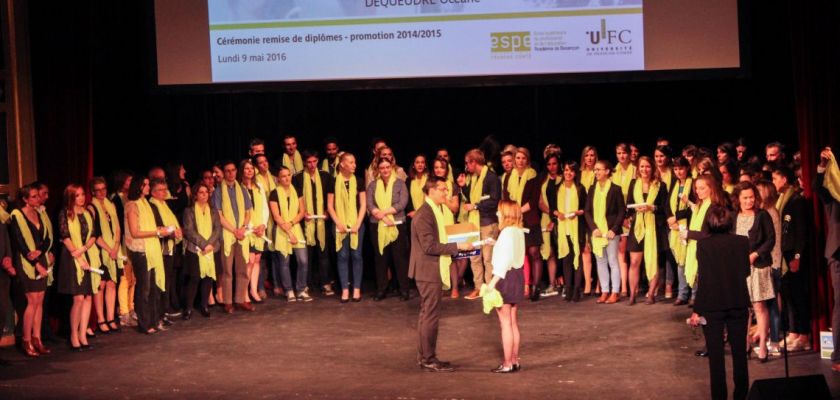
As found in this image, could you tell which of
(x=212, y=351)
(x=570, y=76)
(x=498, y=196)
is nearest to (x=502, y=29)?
(x=570, y=76)

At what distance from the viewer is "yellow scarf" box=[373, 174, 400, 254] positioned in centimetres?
1023

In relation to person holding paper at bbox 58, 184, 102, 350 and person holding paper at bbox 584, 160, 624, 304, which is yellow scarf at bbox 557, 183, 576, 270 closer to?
person holding paper at bbox 584, 160, 624, 304

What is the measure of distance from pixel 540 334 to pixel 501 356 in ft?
2.68

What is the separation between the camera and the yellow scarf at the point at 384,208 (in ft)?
33.6

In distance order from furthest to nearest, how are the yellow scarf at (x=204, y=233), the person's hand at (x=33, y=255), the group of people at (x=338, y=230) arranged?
the yellow scarf at (x=204, y=233) < the group of people at (x=338, y=230) < the person's hand at (x=33, y=255)

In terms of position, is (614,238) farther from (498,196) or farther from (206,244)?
(206,244)

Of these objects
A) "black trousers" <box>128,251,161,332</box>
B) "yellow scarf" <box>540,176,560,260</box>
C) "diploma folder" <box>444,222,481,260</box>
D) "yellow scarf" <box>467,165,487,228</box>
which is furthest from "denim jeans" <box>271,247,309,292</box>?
"diploma folder" <box>444,222,481,260</box>

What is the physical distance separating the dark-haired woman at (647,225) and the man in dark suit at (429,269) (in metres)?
2.86

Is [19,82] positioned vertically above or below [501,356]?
above

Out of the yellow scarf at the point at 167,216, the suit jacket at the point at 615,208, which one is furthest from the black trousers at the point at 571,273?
the yellow scarf at the point at 167,216

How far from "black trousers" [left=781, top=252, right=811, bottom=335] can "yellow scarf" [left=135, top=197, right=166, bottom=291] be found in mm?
5169

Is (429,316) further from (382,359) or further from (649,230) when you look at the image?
(649,230)

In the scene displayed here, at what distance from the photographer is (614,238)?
9938 millimetres

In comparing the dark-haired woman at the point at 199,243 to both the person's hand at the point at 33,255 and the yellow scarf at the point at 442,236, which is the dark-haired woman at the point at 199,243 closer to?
the person's hand at the point at 33,255
